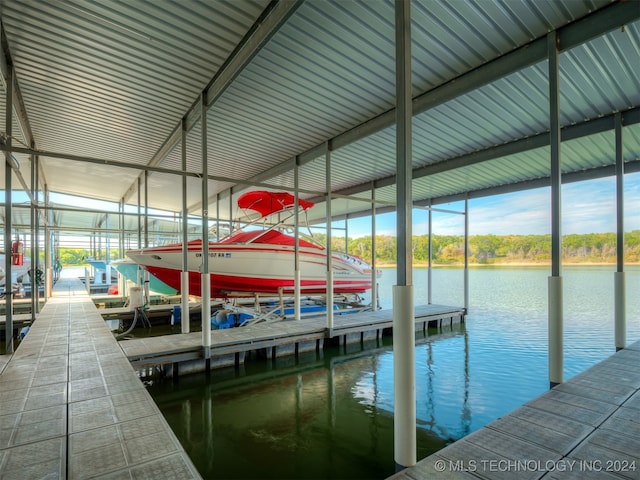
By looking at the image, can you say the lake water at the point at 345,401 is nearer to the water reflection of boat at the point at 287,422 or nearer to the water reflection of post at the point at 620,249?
the water reflection of boat at the point at 287,422

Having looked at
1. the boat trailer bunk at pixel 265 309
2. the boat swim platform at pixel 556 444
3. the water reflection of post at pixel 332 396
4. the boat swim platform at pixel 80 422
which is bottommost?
the water reflection of post at pixel 332 396

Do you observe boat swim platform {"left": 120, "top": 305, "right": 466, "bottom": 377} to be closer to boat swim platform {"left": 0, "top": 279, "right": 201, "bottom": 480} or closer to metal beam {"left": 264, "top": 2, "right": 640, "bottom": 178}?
boat swim platform {"left": 0, "top": 279, "right": 201, "bottom": 480}

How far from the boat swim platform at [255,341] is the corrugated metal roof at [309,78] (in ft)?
11.5

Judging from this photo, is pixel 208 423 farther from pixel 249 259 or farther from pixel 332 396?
pixel 249 259

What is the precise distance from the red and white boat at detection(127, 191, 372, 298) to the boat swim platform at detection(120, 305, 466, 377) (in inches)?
45.2

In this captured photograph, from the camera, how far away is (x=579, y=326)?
8188 mm

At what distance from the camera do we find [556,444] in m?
2.20

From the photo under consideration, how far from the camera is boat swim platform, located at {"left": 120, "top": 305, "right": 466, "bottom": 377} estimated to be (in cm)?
488

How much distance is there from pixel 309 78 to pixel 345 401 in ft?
13.4

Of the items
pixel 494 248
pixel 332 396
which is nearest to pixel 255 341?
Answer: pixel 332 396

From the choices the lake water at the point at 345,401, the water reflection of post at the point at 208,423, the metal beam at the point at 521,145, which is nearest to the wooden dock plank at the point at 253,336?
the lake water at the point at 345,401

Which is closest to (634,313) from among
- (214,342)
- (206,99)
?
(214,342)

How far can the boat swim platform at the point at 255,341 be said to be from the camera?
4875 millimetres

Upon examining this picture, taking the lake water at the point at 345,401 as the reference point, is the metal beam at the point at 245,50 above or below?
above
